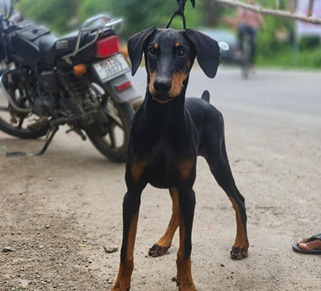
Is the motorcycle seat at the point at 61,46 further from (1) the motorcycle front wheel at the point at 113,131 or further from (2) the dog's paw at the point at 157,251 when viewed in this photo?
(2) the dog's paw at the point at 157,251

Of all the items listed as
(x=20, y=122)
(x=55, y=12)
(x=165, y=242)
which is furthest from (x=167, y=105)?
(x=55, y=12)

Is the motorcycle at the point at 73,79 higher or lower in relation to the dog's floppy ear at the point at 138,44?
lower

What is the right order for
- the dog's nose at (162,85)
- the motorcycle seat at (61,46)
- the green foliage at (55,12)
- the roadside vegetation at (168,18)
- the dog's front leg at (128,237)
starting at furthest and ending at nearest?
the green foliage at (55,12) → the roadside vegetation at (168,18) → the motorcycle seat at (61,46) → the dog's front leg at (128,237) → the dog's nose at (162,85)

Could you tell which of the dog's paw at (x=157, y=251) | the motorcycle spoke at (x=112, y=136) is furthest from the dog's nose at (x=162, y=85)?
the motorcycle spoke at (x=112, y=136)

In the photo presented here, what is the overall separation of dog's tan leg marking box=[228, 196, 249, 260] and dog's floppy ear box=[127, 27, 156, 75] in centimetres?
126

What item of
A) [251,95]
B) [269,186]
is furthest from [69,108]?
[251,95]

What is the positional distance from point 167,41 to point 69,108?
317cm

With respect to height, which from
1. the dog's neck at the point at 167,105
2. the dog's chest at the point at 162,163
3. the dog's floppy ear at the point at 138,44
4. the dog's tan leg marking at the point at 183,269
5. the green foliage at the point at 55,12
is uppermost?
the dog's floppy ear at the point at 138,44

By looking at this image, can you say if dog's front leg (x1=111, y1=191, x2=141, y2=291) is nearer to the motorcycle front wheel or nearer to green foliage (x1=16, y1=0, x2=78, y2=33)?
the motorcycle front wheel

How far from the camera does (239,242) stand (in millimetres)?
4195

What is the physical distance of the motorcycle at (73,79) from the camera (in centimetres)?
605

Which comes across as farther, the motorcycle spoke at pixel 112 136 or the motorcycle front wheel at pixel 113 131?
the motorcycle spoke at pixel 112 136

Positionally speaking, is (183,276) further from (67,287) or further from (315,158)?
(315,158)

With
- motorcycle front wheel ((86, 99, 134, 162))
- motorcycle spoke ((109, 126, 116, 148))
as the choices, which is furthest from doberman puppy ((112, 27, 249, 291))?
motorcycle spoke ((109, 126, 116, 148))
